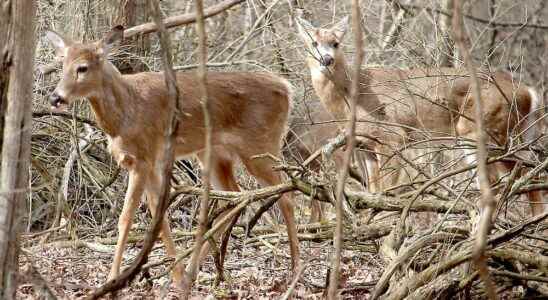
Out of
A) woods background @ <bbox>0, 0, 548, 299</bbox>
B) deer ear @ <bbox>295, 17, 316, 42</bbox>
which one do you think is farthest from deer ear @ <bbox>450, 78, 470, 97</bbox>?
deer ear @ <bbox>295, 17, 316, 42</bbox>

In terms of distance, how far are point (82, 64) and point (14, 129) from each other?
3.55m

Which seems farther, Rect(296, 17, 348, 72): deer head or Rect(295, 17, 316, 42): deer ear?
Rect(296, 17, 348, 72): deer head

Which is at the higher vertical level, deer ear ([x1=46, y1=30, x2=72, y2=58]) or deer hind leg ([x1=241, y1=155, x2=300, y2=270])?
deer ear ([x1=46, y1=30, x2=72, y2=58])

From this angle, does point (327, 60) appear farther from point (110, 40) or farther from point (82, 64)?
point (82, 64)

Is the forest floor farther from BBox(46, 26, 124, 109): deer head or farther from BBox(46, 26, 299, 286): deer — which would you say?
BBox(46, 26, 124, 109): deer head

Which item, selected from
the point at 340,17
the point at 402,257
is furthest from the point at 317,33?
the point at 402,257

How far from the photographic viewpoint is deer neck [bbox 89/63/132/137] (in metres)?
8.35

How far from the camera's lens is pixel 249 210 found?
10180 mm

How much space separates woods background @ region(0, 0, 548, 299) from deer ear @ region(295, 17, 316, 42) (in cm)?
12

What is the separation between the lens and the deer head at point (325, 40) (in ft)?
37.2

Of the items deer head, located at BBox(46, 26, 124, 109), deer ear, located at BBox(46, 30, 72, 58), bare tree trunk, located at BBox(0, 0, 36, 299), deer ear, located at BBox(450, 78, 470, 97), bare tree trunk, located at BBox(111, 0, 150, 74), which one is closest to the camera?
bare tree trunk, located at BBox(0, 0, 36, 299)

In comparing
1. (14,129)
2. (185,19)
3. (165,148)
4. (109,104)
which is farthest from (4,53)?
(185,19)

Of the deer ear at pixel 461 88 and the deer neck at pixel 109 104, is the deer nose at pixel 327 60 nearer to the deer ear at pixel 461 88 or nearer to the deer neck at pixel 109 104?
the deer ear at pixel 461 88

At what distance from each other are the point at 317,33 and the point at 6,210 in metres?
7.11
